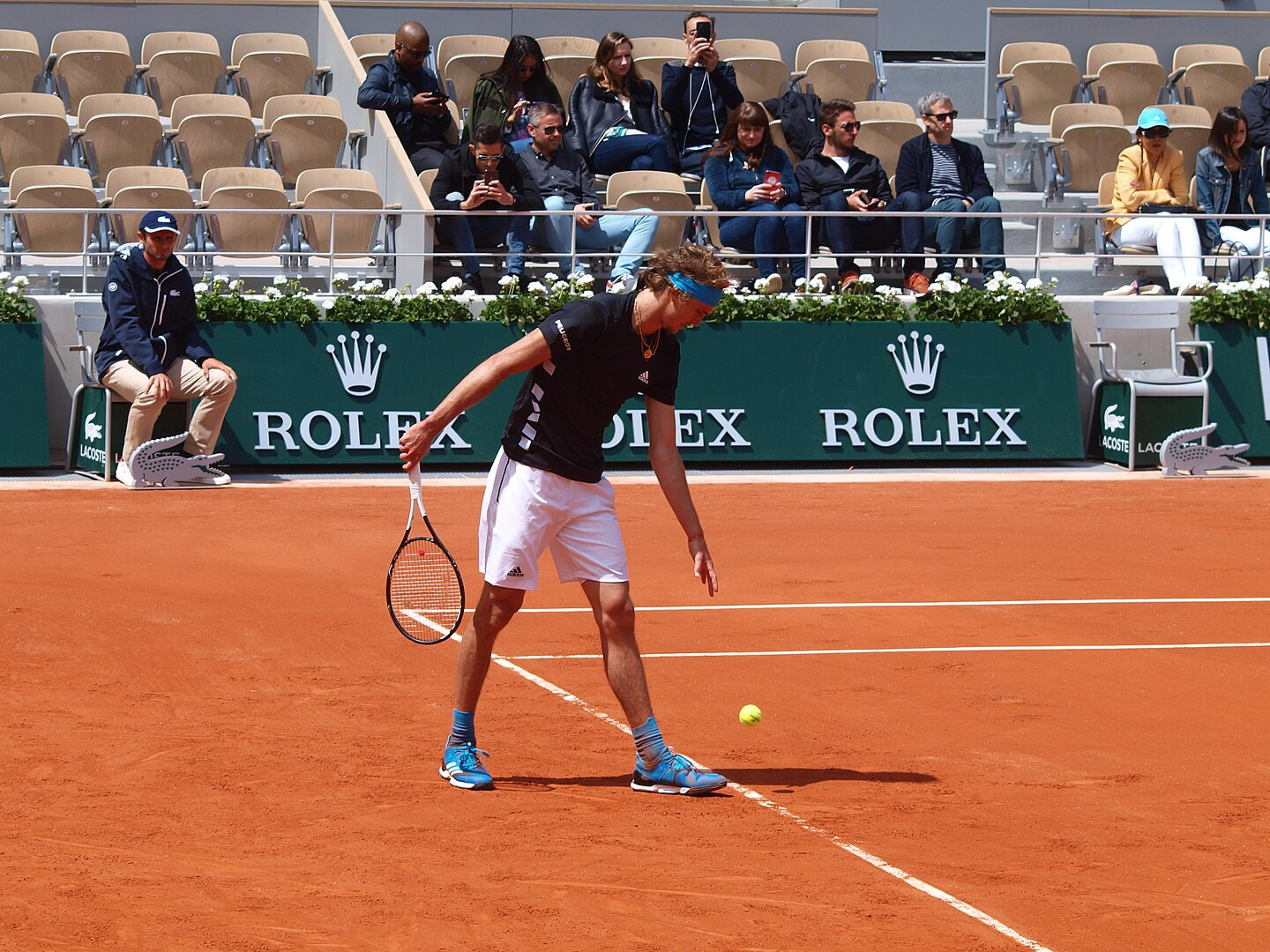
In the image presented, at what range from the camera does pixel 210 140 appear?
17.1 meters

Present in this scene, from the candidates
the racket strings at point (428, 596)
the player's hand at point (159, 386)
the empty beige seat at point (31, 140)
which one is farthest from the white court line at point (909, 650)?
the empty beige seat at point (31, 140)

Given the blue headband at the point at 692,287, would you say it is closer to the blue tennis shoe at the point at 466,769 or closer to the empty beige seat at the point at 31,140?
the blue tennis shoe at the point at 466,769

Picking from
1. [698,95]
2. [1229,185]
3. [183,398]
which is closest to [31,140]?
[183,398]

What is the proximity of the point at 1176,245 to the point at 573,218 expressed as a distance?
235 inches

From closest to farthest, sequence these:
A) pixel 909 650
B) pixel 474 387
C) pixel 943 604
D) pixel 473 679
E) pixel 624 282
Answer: pixel 474 387, pixel 473 679, pixel 909 650, pixel 943 604, pixel 624 282

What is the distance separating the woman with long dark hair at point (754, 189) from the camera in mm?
15680

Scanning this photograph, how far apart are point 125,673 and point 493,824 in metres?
2.92

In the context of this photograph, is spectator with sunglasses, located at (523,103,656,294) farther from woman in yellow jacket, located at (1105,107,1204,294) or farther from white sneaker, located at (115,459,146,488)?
woman in yellow jacket, located at (1105,107,1204,294)

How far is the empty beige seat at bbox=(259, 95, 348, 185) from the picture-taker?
56.5 ft

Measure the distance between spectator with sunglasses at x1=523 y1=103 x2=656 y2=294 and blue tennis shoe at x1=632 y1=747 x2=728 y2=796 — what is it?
9.01 meters

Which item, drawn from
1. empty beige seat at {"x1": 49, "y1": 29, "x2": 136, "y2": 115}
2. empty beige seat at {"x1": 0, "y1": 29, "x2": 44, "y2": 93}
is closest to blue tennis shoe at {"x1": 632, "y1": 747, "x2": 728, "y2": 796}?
empty beige seat at {"x1": 49, "y1": 29, "x2": 136, "y2": 115}

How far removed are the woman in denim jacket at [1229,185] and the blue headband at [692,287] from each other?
470 inches

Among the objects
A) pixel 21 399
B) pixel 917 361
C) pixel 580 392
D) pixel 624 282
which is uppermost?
pixel 624 282

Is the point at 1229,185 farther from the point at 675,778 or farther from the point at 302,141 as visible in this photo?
the point at 675,778
